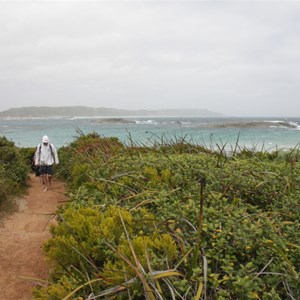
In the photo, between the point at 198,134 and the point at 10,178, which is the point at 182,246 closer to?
the point at 10,178

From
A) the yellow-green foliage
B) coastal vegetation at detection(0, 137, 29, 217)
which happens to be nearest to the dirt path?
coastal vegetation at detection(0, 137, 29, 217)

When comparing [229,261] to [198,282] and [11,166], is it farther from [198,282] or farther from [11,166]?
[11,166]

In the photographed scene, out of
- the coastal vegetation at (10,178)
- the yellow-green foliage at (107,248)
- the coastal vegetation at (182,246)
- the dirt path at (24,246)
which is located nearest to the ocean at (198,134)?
the coastal vegetation at (182,246)

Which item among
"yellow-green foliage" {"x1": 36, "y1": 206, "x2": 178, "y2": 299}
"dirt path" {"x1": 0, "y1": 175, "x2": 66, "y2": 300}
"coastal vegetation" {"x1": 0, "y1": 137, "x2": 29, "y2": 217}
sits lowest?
"dirt path" {"x1": 0, "y1": 175, "x2": 66, "y2": 300}

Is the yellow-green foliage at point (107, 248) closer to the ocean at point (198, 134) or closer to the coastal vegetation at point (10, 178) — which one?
the ocean at point (198, 134)

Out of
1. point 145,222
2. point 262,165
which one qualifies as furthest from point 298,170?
point 145,222

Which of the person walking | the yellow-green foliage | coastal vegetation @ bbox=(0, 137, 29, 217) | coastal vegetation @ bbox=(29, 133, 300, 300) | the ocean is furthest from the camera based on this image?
the person walking

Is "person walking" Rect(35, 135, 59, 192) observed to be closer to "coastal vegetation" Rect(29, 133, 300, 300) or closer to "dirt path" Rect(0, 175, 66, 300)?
"dirt path" Rect(0, 175, 66, 300)

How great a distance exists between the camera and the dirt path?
470 centimetres

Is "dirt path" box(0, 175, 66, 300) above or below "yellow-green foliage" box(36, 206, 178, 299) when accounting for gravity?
below

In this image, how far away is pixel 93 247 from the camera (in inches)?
110

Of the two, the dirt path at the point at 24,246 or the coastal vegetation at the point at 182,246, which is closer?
the coastal vegetation at the point at 182,246

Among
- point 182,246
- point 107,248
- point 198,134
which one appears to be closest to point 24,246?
point 107,248

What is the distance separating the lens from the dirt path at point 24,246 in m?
4.70
